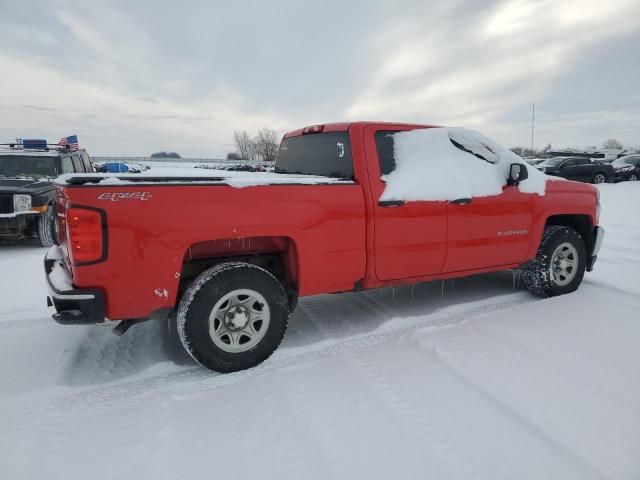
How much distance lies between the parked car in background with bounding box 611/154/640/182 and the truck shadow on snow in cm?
2267

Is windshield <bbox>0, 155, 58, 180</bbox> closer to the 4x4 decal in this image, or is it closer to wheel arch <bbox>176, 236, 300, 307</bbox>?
wheel arch <bbox>176, 236, 300, 307</bbox>

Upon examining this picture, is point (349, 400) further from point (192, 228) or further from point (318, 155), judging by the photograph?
point (318, 155)

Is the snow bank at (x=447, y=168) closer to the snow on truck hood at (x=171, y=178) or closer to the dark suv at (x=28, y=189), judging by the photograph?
the snow on truck hood at (x=171, y=178)

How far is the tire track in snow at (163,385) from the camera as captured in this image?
265 centimetres

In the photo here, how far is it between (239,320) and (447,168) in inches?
91.6

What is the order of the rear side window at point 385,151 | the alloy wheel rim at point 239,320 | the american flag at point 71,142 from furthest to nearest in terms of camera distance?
the american flag at point 71,142, the rear side window at point 385,151, the alloy wheel rim at point 239,320

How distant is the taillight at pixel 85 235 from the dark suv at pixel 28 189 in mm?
4418

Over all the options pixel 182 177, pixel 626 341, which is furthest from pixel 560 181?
pixel 182 177

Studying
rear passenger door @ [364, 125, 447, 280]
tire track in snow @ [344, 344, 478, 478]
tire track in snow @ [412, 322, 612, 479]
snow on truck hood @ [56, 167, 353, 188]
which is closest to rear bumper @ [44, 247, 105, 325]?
snow on truck hood @ [56, 167, 353, 188]

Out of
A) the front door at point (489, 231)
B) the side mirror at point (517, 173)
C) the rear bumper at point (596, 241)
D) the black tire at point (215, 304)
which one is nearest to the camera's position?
the black tire at point (215, 304)

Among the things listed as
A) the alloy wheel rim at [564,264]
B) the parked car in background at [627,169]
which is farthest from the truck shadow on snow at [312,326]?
the parked car in background at [627,169]

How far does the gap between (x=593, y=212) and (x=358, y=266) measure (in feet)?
10.7

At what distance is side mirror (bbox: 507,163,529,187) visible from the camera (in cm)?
416

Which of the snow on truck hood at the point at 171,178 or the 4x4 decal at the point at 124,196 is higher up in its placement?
the snow on truck hood at the point at 171,178
